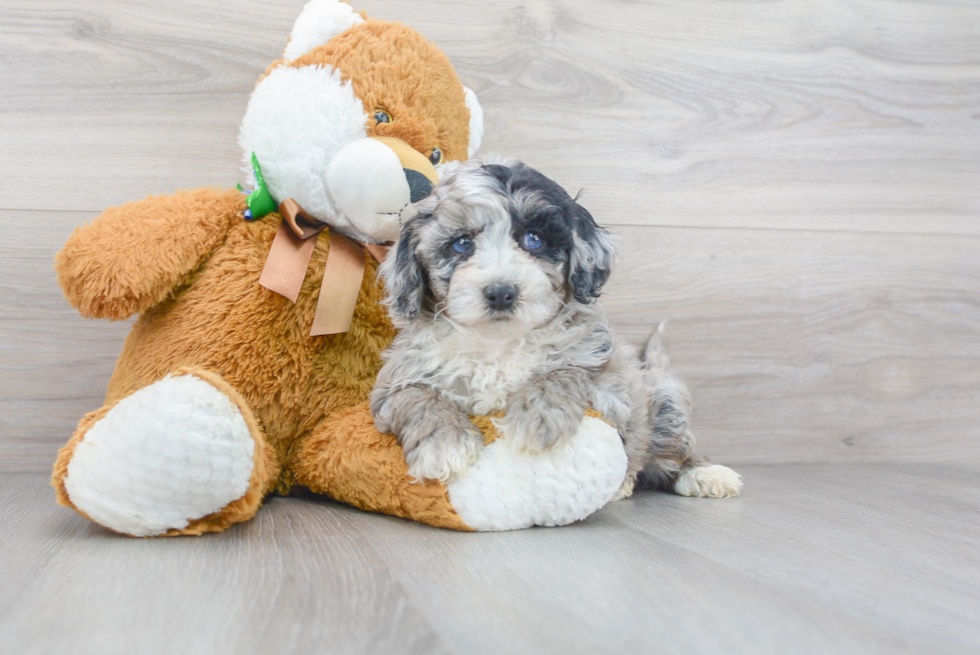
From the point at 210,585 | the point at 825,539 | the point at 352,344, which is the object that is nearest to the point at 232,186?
the point at 352,344

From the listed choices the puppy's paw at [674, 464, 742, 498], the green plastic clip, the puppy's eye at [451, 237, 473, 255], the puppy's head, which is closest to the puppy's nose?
the puppy's head

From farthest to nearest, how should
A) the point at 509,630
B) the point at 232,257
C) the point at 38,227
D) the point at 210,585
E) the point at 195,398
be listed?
the point at 38,227
the point at 232,257
the point at 195,398
the point at 210,585
the point at 509,630

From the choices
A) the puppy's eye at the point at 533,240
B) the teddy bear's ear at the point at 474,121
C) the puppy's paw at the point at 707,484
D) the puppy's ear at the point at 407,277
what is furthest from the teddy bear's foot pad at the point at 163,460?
the puppy's paw at the point at 707,484

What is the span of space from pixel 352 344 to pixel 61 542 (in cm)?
67

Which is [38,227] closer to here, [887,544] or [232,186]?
[232,186]

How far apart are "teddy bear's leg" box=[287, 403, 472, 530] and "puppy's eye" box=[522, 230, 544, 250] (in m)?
0.47

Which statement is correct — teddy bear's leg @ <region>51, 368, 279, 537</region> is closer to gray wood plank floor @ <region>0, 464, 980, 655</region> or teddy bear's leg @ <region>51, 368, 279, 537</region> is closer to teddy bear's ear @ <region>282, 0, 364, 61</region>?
gray wood plank floor @ <region>0, 464, 980, 655</region>

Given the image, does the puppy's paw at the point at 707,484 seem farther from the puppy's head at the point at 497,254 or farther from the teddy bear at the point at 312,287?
the puppy's head at the point at 497,254

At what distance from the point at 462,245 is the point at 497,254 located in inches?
3.1

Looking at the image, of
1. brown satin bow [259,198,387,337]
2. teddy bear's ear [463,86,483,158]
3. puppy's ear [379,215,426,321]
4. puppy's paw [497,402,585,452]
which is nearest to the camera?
puppy's paw [497,402,585,452]

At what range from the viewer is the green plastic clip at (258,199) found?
1.62 meters

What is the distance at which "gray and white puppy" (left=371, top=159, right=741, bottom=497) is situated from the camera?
4.49 feet

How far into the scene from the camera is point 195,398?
127cm

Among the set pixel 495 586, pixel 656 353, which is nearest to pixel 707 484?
pixel 656 353
